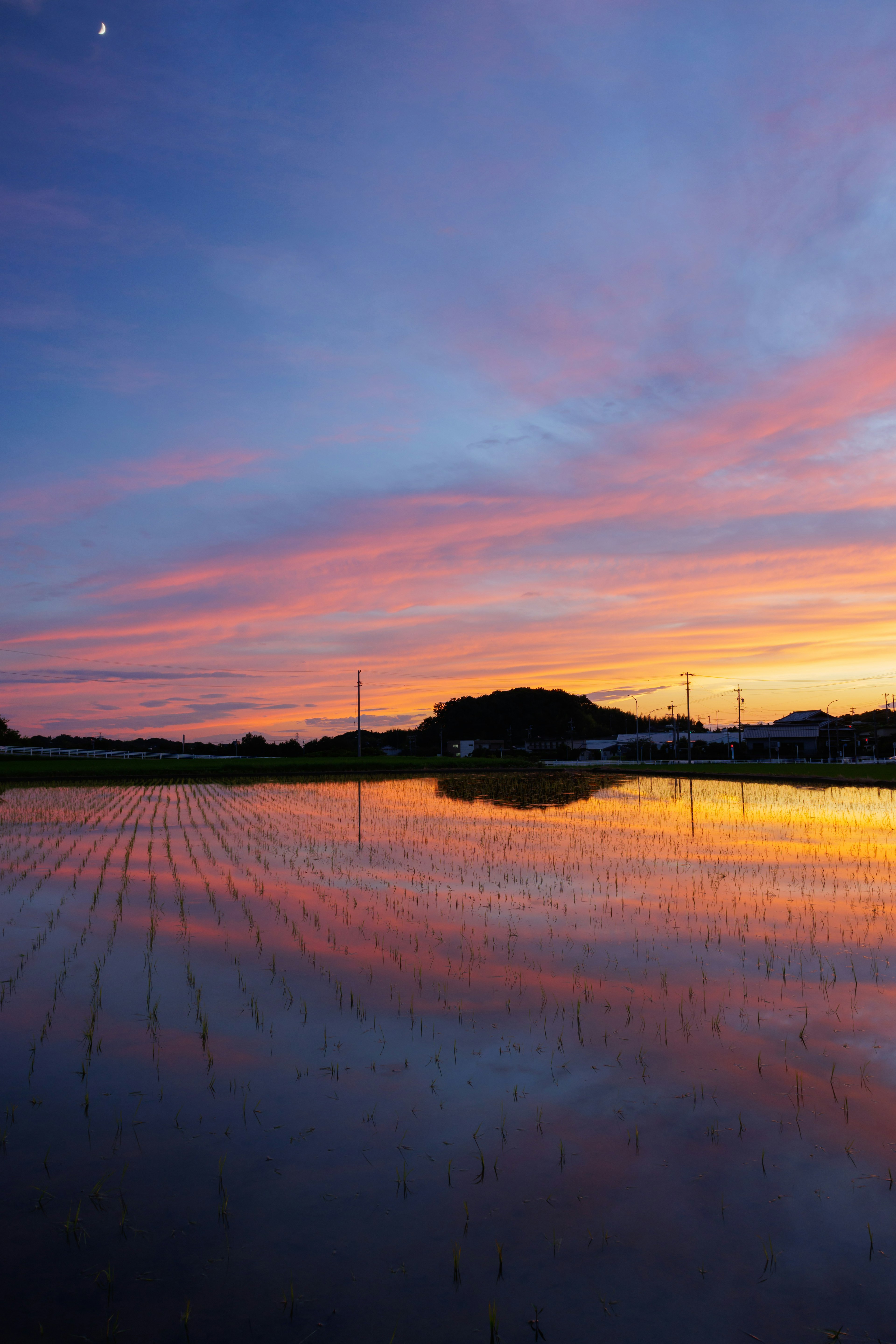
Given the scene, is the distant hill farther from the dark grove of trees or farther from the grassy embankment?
the grassy embankment

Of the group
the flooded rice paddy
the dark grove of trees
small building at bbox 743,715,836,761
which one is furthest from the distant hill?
the flooded rice paddy

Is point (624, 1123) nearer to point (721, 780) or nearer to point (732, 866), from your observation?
point (732, 866)

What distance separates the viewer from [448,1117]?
5.02 m

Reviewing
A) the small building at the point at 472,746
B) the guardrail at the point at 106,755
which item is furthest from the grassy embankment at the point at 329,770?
the small building at the point at 472,746

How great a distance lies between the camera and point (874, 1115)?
5.10 metres

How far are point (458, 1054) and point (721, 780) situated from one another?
151 feet

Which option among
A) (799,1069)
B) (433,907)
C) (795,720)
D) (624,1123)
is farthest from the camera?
(795,720)

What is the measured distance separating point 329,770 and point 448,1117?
2235 inches

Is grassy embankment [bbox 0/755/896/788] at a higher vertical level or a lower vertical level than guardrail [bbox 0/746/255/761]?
lower

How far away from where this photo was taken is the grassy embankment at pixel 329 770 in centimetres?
4606

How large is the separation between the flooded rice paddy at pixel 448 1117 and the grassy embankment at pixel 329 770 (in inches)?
1397

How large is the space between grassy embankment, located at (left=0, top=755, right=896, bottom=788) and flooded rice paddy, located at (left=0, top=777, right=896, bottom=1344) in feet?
116

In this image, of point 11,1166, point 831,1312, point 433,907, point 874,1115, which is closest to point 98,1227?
point 11,1166

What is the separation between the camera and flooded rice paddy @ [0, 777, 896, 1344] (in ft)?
11.5
